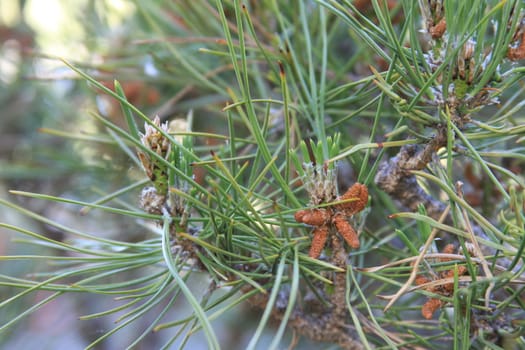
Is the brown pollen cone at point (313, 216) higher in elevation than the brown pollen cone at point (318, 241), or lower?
higher

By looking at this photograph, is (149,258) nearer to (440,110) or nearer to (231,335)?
(440,110)

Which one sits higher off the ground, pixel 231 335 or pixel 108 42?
pixel 108 42

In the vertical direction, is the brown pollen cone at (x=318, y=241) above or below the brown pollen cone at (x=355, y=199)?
below

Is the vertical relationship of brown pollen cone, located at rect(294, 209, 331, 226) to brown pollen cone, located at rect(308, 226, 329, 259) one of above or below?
above

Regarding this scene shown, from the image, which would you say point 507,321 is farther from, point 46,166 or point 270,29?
point 46,166

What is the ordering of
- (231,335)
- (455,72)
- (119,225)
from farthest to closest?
(231,335), (119,225), (455,72)

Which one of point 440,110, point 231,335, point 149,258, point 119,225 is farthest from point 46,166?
point 440,110

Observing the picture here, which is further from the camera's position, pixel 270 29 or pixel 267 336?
pixel 267 336

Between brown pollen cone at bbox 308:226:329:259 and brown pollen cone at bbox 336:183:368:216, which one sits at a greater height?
brown pollen cone at bbox 336:183:368:216

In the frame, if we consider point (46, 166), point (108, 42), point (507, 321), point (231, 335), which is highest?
point (108, 42)

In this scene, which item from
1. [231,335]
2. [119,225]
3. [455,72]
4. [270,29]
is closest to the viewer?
[455,72]

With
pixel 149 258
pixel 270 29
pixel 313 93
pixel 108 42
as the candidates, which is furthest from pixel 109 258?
pixel 108 42
